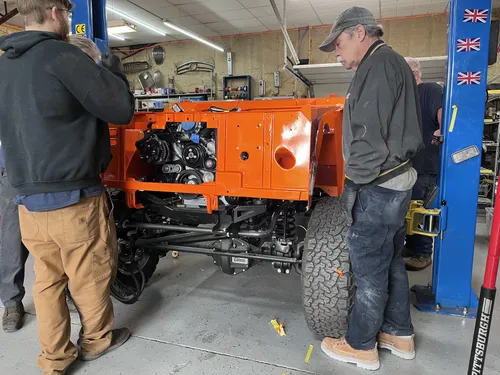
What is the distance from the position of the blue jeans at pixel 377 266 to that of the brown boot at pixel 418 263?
148cm

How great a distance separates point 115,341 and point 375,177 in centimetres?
178

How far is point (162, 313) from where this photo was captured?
272 cm

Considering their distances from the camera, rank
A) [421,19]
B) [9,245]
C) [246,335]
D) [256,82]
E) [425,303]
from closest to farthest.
A: [246,335], [9,245], [425,303], [421,19], [256,82]

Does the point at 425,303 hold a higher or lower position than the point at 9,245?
lower

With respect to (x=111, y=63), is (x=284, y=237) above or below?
below

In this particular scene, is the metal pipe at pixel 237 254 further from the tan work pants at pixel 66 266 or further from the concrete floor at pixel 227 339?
the tan work pants at pixel 66 266

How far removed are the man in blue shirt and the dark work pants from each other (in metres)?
2.96

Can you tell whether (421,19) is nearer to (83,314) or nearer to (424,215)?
(424,215)

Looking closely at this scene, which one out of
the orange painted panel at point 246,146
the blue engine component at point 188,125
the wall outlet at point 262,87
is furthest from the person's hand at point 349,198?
the wall outlet at point 262,87

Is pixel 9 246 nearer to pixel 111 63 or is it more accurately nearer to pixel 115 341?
pixel 115 341

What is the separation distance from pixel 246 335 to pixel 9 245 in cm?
169

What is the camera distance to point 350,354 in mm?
2129

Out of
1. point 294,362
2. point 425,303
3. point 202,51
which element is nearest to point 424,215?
point 425,303

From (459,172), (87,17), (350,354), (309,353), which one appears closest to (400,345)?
(350,354)
